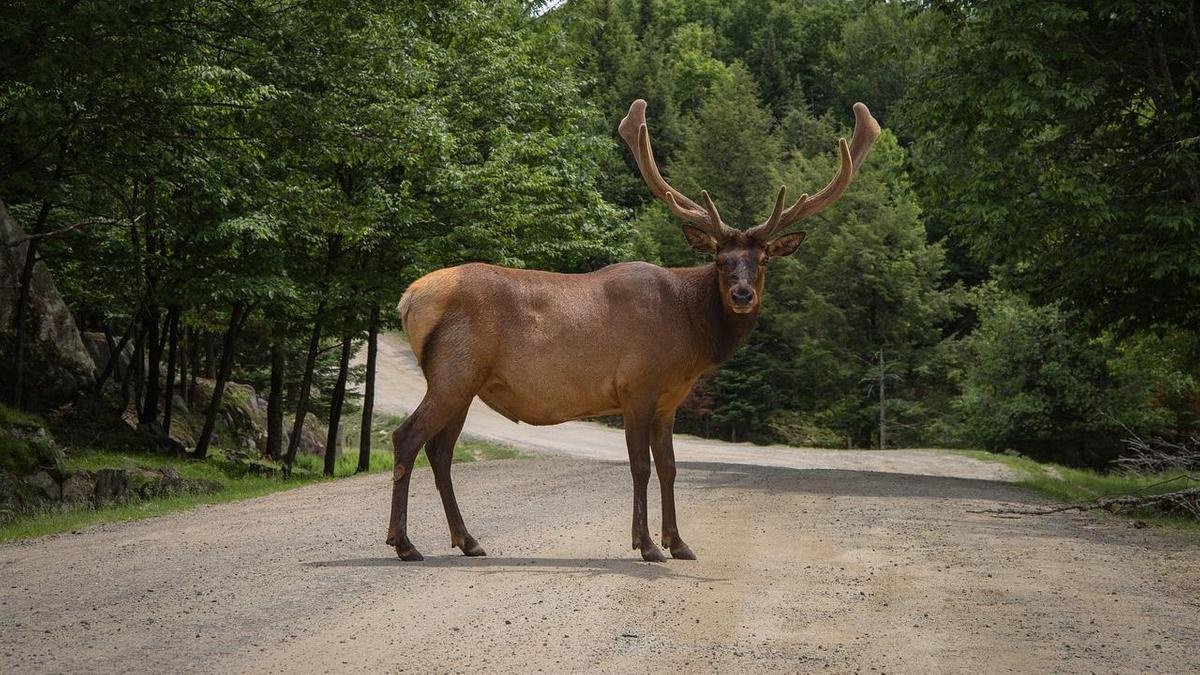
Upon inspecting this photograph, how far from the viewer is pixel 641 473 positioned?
31.4 ft

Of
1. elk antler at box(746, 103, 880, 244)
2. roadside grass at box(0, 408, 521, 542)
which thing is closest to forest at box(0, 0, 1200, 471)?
roadside grass at box(0, 408, 521, 542)

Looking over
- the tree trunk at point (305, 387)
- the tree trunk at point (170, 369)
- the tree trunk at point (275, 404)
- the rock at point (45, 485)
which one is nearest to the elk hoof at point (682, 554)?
the rock at point (45, 485)

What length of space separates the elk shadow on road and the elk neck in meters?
1.69

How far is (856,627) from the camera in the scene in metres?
7.22

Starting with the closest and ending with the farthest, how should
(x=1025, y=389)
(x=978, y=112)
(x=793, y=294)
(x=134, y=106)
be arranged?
(x=134, y=106) < (x=978, y=112) < (x=1025, y=389) < (x=793, y=294)

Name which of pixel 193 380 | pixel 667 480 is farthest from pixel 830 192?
pixel 193 380

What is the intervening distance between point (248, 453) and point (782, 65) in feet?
268

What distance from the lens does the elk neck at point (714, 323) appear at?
9961mm

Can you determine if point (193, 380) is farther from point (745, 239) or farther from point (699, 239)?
point (745, 239)

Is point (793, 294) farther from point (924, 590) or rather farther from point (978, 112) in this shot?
point (924, 590)

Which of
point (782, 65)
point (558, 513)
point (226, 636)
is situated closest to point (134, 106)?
point (558, 513)

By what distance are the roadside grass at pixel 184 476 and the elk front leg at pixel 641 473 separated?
6419 millimetres

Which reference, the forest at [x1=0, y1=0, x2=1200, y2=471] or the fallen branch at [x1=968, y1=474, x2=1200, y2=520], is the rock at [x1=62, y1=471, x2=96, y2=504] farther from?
the fallen branch at [x1=968, y1=474, x2=1200, y2=520]

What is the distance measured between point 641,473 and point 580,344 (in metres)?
1.09
